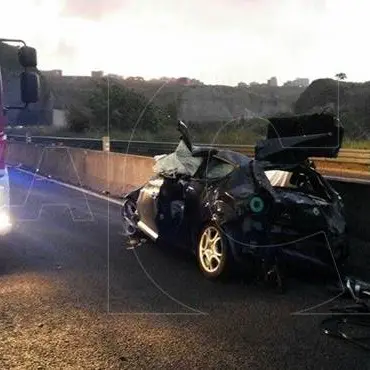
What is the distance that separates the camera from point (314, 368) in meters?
4.80

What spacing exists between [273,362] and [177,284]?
251 cm

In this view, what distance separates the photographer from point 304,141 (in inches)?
306

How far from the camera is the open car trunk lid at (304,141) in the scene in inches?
306

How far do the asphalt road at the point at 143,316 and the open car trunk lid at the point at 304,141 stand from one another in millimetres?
1488

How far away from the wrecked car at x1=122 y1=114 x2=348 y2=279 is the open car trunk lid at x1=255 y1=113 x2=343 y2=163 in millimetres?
12

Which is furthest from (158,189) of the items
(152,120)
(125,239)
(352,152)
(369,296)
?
(152,120)

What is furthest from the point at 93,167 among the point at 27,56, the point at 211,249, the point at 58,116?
the point at 58,116

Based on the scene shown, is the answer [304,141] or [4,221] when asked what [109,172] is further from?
[304,141]

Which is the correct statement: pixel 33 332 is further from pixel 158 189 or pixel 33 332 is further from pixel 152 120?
pixel 152 120

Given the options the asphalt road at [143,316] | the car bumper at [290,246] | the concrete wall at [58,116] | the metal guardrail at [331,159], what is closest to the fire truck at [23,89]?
the asphalt road at [143,316]

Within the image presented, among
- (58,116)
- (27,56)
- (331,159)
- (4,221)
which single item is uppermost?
(27,56)

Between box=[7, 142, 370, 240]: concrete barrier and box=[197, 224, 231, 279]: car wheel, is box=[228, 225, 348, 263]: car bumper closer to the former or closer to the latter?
box=[197, 224, 231, 279]: car wheel

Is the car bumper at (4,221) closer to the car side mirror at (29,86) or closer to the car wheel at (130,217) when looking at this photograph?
the car side mirror at (29,86)

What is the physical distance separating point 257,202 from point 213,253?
80cm
